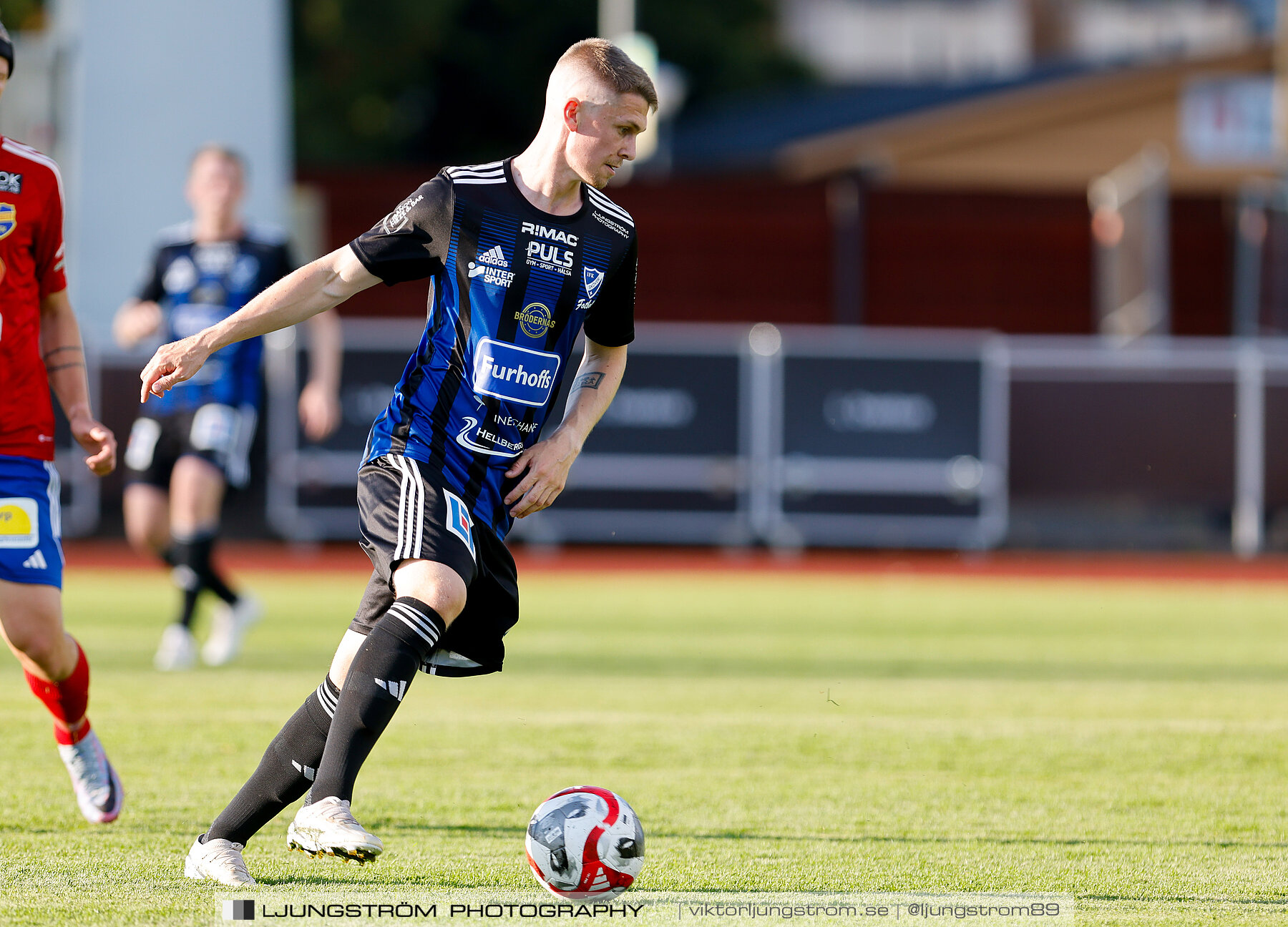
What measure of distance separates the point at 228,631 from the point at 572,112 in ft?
18.5

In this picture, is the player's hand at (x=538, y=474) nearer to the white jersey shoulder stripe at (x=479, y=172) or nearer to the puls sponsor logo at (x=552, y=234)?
the puls sponsor logo at (x=552, y=234)

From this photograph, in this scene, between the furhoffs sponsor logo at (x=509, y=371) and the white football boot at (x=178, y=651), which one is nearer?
the furhoffs sponsor logo at (x=509, y=371)

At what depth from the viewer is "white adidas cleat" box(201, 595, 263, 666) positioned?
9289mm

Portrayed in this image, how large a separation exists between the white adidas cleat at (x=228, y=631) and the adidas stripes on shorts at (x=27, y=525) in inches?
171

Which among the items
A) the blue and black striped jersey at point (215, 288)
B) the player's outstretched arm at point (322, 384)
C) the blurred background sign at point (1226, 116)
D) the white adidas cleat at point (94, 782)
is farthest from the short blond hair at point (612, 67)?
the blurred background sign at point (1226, 116)

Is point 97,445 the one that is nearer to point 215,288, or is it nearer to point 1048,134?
point 215,288

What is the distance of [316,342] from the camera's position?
8.93 meters

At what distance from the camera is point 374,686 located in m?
4.15

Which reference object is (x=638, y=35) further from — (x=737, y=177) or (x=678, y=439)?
(x=678, y=439)

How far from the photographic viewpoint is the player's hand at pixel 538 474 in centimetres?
451

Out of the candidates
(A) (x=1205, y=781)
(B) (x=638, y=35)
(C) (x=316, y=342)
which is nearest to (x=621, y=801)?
(A) (x=1205, y=781)

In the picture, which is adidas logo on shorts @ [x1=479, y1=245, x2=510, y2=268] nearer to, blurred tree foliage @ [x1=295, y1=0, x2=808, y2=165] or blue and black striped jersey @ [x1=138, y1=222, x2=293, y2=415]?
blue and black striped jersey @ [x1=138, y1=222, x2=293, y2=415]

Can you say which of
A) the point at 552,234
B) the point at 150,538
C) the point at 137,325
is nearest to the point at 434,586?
the point at 552,234

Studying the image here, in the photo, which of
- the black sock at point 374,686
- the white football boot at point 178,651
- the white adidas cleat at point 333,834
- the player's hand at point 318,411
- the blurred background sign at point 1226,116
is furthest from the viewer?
the blurred background sign at point 1226,116
